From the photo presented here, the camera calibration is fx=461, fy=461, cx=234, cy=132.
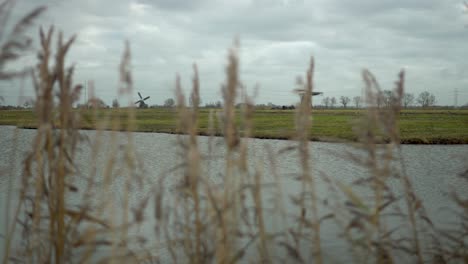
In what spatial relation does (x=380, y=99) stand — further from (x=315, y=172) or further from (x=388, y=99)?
(x=315, y=172)

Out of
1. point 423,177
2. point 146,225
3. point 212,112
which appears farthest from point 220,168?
point 212,112

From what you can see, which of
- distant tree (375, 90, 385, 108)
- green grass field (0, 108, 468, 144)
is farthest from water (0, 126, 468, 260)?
distant tree (375, 90, 385, 108)

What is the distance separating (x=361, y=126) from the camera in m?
2.13

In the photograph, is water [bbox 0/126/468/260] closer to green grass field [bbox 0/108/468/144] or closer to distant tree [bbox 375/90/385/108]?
green grass field [bbox 0/108/468/144]

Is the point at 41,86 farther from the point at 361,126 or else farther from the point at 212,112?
the point at 361,126

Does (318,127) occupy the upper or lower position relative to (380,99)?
lower

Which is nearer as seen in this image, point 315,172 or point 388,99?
point 388,99

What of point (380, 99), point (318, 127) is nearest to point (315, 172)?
point (380, 99)

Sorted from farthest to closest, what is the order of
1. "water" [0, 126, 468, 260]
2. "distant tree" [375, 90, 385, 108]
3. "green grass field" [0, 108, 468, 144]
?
"water" [0, 126, 468, 260] < "distant tree" [375, 90, 385, 108] < "green grass field" [0, 108, 468, 144]

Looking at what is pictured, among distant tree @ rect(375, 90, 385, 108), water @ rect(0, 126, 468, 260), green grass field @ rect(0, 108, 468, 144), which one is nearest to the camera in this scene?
green grass field @ rect(0, 108, 468, 144)

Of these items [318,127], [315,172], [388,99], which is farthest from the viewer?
[318,127]

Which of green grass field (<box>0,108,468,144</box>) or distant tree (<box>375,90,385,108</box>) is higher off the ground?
distant tree (<box>375,90,385,108</box>)

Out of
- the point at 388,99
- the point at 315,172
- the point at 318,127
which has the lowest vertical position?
the point at 315,172

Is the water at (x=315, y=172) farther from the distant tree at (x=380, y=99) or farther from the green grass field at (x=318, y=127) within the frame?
the distant tree at (x=380, y=99)
